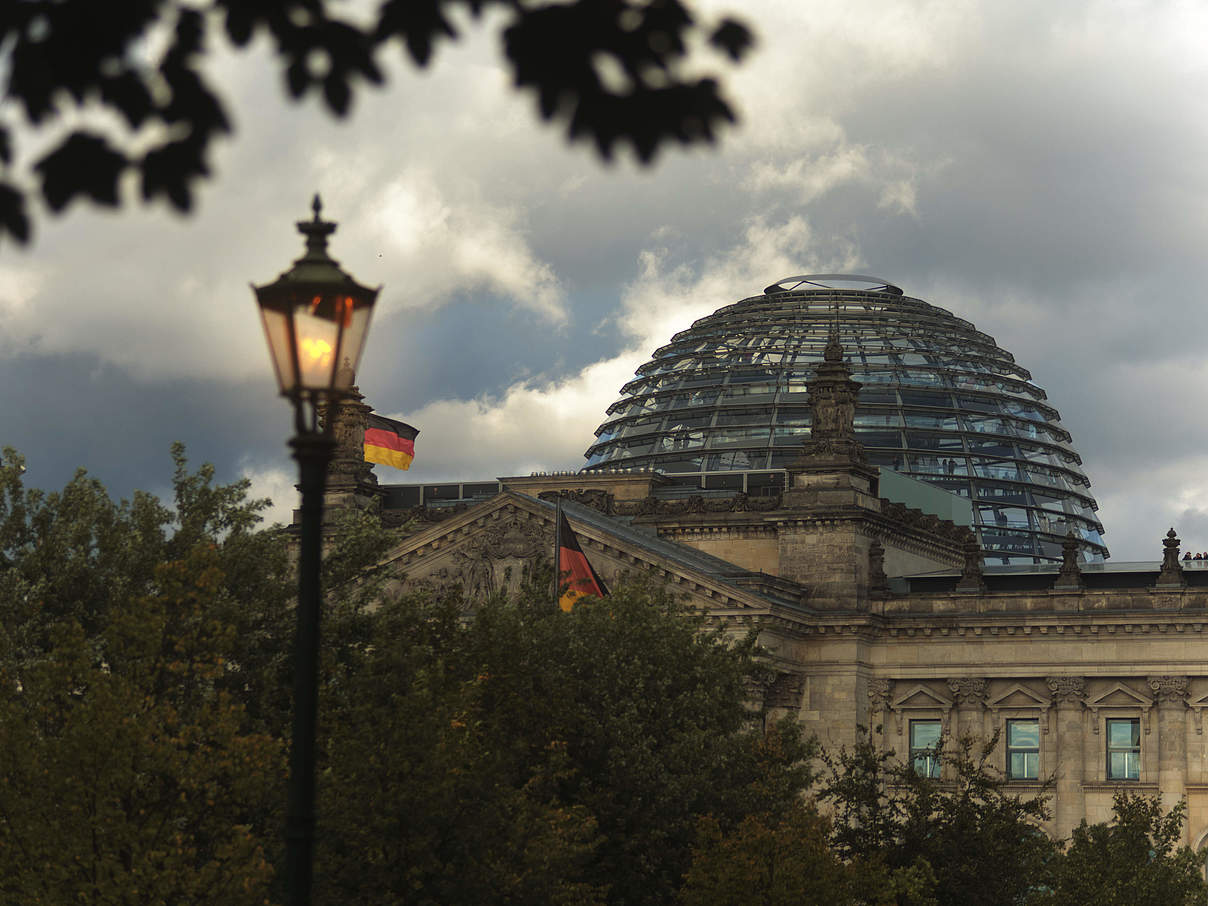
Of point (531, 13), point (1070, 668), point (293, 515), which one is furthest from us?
point (293, 515)

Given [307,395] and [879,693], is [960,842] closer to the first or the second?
[879,693]

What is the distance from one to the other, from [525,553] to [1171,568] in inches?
868

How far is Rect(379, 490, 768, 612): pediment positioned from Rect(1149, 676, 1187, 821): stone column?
13533 mm

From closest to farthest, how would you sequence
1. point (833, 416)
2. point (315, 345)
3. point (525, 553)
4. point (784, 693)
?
point (315, 345) < point (784, 693) < point (525, 553) < point (833, 416)

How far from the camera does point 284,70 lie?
8711 mm

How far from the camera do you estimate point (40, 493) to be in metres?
43.5

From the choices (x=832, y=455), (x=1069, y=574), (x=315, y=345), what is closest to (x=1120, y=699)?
(x=1069, y=574)

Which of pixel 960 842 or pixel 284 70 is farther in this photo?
pixel 960 842

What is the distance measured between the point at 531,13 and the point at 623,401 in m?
105

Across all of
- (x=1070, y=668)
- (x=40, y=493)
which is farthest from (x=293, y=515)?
(x=40, y=493)

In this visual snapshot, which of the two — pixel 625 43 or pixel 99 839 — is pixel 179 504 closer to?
pixel 99 839

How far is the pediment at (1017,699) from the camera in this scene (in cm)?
7500

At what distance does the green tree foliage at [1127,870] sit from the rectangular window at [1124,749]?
1479cm

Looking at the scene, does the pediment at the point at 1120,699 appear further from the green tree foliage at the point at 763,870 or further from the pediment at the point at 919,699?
the green tree foliage at the point at 763,870
